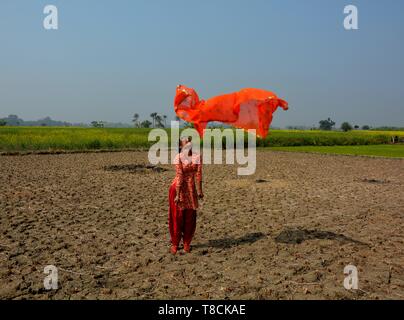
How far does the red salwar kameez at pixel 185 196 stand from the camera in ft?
17.8

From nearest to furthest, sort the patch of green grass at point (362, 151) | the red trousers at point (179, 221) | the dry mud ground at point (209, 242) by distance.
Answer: the dry mud ground at point (209, 242) → the red trousers at point (179, 221) → the patch of green grass at point (362, 151)

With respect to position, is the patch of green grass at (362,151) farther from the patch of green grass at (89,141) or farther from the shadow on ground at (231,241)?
the shadow on ground at (231,241)

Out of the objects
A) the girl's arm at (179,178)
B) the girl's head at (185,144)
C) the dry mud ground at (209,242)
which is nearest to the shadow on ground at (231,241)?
the dry mud ground at (209,242)

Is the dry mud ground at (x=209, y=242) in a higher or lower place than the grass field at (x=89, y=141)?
lower

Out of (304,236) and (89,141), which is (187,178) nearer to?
(304,236)

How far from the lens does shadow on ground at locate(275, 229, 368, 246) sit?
6.28 meters

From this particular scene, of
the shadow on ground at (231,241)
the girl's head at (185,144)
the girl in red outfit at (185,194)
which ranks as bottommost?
the shadow on ground at (231,241)

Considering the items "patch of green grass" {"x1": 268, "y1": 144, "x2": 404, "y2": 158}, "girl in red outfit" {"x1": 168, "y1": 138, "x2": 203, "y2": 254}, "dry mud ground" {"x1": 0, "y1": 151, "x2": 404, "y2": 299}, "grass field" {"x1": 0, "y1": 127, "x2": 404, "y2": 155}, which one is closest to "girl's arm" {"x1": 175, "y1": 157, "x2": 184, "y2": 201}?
"girl in red outfit" {"x1": 168, "y1": 138, "x2": 203, "y2": 254}

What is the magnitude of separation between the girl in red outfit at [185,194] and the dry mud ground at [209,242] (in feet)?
1.13

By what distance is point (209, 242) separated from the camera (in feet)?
20.2

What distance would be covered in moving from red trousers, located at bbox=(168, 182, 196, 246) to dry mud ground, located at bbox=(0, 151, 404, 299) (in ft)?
0.92

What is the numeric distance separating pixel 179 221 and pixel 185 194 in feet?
1.39

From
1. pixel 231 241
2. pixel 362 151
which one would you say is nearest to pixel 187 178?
pixel 231 241
